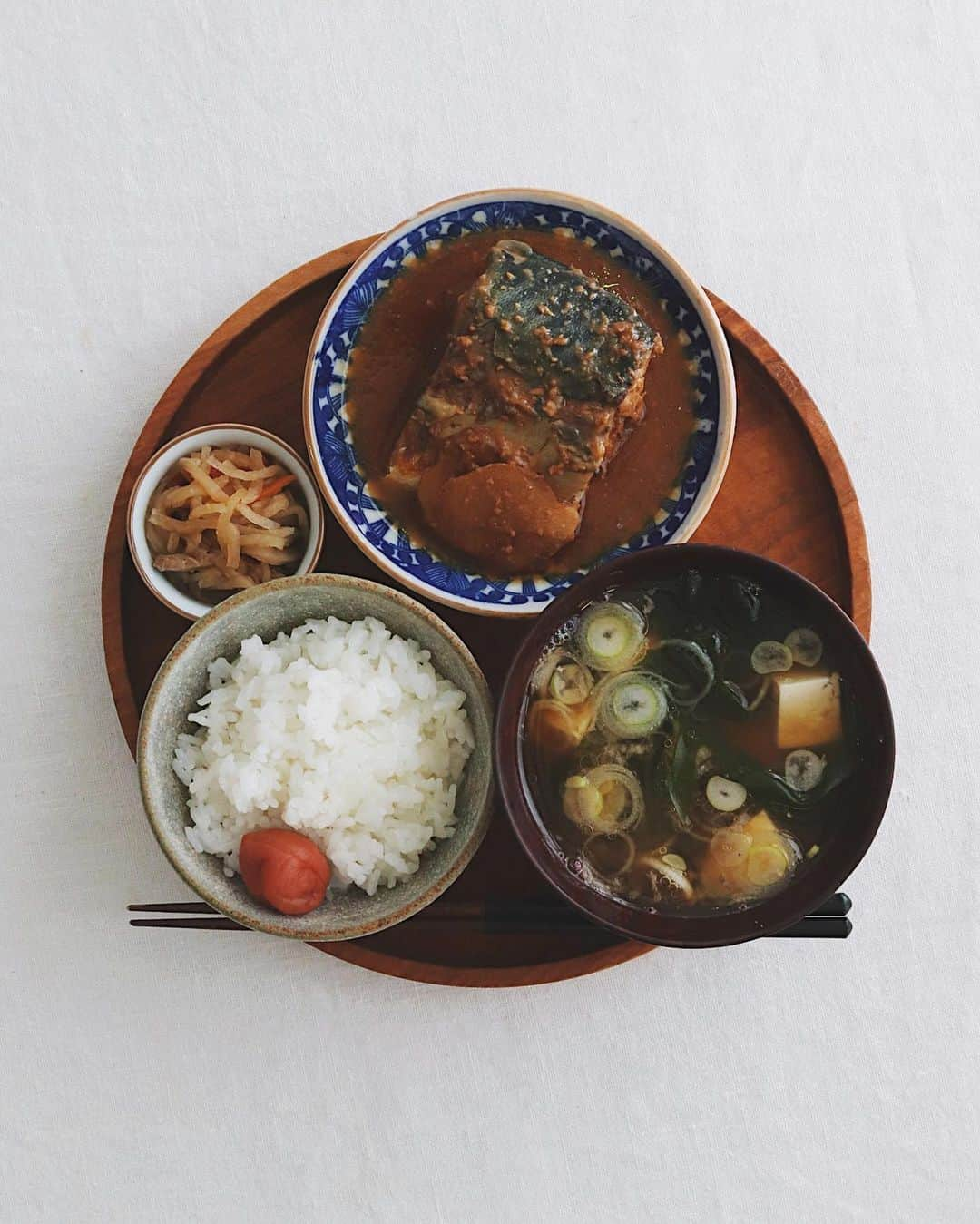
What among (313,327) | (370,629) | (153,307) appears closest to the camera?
(370,629)

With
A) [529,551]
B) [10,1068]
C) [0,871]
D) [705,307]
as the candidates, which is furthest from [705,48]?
[10,1068]

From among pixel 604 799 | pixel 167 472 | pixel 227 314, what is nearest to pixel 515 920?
pixel 604 799

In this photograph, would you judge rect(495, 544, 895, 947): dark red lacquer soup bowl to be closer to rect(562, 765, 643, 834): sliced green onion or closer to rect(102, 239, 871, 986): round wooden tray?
rect(562, 765, 643, 834): sliced green onion

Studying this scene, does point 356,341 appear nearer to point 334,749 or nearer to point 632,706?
point 334,749

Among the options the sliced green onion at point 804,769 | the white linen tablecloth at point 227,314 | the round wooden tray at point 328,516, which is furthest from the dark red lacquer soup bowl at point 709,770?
the white linen tablecloth at point 227,314

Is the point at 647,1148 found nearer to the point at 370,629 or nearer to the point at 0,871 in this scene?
the point at 370,629
